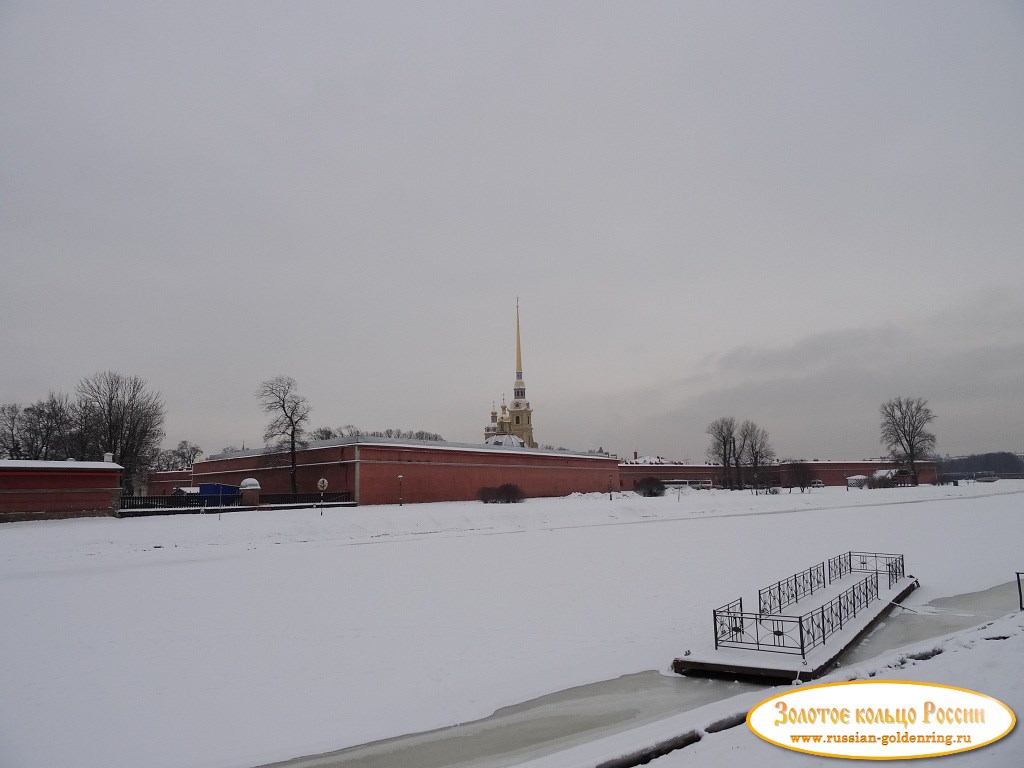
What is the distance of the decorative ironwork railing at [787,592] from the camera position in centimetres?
1616

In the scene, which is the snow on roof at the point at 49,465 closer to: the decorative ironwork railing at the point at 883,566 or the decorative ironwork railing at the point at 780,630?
the decorative ironwork railing at the point at 780,630

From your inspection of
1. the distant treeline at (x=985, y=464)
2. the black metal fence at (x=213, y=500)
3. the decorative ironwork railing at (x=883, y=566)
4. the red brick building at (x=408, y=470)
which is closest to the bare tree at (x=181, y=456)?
the red brick building at (x=408, y=470)

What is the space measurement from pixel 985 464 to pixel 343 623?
188069 millimetres

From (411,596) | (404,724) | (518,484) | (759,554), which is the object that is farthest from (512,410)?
(404,724)

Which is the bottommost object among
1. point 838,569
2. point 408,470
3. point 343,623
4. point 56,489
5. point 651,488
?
point 343,623

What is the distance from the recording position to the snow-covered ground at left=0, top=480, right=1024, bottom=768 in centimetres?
1016

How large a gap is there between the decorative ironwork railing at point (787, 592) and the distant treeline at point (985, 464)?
5836 inches

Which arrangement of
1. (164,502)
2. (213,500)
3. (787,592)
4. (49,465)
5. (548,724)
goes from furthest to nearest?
(213,500)
(164,502)
(49,465)
(787,592)
(548,724)

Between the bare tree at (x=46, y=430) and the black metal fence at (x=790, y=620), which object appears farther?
the bare tree at (x=46, y=430)

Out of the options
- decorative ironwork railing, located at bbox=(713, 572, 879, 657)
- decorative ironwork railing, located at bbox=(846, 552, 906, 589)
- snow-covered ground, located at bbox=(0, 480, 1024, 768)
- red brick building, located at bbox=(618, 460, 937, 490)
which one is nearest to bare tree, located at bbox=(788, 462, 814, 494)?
red brick building, located at bbox=(618, 460, 937, 490)

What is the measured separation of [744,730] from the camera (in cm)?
802

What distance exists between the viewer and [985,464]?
160250 millimetres

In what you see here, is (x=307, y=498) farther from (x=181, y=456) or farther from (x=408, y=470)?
(x=181, y=456)

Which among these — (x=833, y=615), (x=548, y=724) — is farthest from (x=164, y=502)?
(x=833, y=615)
